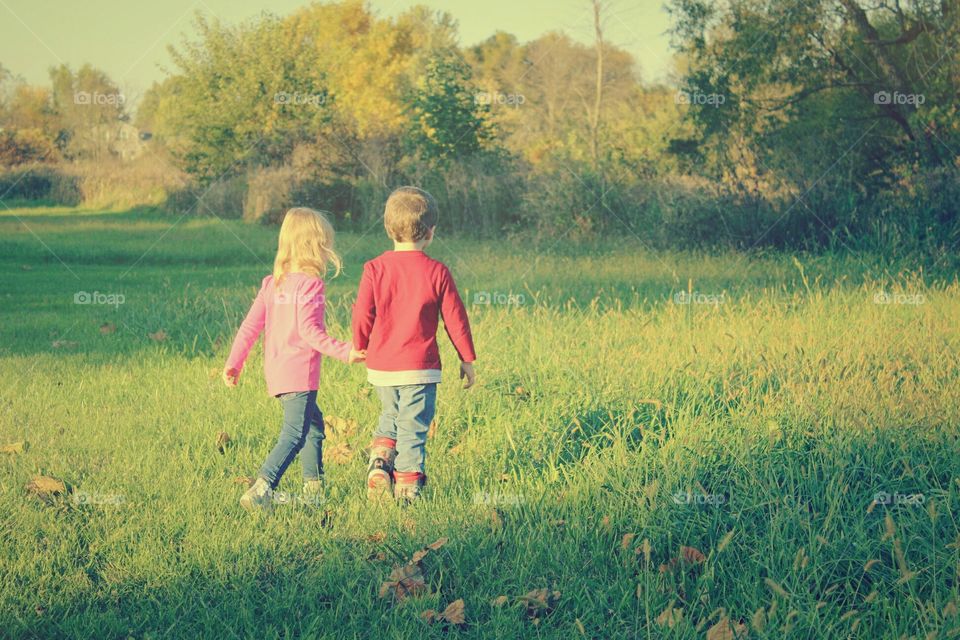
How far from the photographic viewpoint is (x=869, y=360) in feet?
20.3

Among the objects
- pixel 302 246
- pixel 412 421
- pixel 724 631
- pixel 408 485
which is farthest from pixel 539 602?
pixel 302 246

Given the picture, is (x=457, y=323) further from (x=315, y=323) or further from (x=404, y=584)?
(x=404, y=584)

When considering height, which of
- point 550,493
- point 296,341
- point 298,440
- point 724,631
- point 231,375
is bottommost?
point 724,631

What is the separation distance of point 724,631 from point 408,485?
5.70 feet

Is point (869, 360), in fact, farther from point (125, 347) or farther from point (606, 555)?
point (125, 347)

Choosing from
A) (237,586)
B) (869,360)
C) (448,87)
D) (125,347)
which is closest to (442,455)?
(237,586)

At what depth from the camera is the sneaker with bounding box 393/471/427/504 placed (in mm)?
4363

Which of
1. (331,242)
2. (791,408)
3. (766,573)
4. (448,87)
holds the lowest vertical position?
(766,573)

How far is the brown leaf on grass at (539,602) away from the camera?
3.39 meters

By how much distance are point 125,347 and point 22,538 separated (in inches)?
182

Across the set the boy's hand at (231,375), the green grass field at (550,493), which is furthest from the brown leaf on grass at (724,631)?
the boy's hand at (231,375)

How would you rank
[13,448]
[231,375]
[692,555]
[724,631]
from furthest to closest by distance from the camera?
[13,448]
[231,375]
[692,555]
[724,631]

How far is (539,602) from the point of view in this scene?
3393mm

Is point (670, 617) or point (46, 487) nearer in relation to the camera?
point (670, 617)
